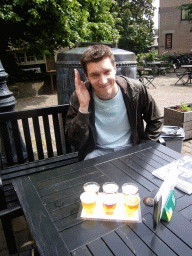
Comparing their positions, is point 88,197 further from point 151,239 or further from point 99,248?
point 151,239

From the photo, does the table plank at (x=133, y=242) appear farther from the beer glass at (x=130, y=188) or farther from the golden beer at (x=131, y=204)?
the beer glass at (x=130, y=188)

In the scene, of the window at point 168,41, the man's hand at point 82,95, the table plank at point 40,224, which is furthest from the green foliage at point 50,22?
the window at point 168,41

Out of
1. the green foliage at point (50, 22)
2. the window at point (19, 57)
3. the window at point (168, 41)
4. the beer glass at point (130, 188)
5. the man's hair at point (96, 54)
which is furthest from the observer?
the window at point (168, 41)

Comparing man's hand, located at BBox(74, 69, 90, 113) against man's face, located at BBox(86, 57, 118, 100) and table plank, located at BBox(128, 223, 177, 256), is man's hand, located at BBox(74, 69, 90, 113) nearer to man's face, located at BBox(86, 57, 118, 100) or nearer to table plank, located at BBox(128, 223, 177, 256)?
man's face, located at BBox(86, 57, 118, 100)

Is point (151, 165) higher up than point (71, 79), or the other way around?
point (71, 79)

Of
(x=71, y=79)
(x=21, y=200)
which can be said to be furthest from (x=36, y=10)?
(x=21, y=200)

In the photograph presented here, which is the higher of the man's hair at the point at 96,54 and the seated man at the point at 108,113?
the man's hair at the point at 96,54

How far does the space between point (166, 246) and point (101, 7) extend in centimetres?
1079

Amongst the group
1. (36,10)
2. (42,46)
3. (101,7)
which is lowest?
(42,46)

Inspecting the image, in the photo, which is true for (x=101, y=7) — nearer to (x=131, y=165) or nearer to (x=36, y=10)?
(x=36, y=10)

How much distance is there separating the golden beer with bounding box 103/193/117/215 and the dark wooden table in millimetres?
69

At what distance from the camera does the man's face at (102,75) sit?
6.86 ft

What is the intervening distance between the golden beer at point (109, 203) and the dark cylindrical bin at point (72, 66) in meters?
2.20

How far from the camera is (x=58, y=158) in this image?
108 inches
